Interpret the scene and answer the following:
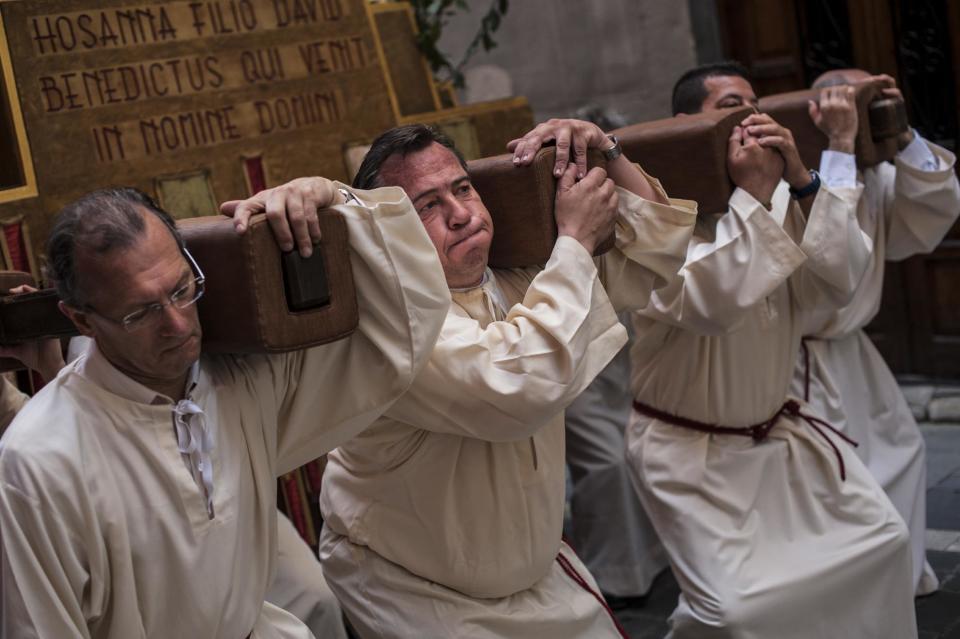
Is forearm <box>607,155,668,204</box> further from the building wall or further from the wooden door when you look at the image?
the building wall

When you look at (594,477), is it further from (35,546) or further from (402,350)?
(35,546)

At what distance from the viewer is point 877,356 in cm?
517

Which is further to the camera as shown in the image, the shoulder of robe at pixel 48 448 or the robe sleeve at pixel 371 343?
the robe sleeve at pixel 371 343

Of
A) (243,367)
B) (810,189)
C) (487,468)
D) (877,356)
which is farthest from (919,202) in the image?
(243,367)

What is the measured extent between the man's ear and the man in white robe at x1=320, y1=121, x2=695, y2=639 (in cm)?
73

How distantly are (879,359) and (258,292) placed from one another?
341 centimetres

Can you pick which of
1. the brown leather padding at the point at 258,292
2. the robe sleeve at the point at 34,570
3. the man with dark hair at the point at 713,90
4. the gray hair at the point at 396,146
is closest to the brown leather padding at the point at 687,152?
the gray hair at the point at 396,146

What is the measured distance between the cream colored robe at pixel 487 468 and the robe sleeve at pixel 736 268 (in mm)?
490

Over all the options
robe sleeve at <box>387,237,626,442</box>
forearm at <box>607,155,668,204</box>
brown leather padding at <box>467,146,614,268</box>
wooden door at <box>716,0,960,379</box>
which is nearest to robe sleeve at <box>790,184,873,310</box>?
forearm at <box>607,155,668,204</box>

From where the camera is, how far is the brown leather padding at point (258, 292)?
2.43 meters

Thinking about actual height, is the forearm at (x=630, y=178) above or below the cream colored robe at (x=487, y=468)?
above

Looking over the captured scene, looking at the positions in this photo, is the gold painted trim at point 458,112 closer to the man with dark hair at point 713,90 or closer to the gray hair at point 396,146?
the man with dark hair at point 713,90

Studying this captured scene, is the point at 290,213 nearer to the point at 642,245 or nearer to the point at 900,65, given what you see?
the point at 642,245

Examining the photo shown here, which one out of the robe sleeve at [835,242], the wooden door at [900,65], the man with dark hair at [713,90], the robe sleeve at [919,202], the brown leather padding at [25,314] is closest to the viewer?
the brown leather padding at [25,314]
